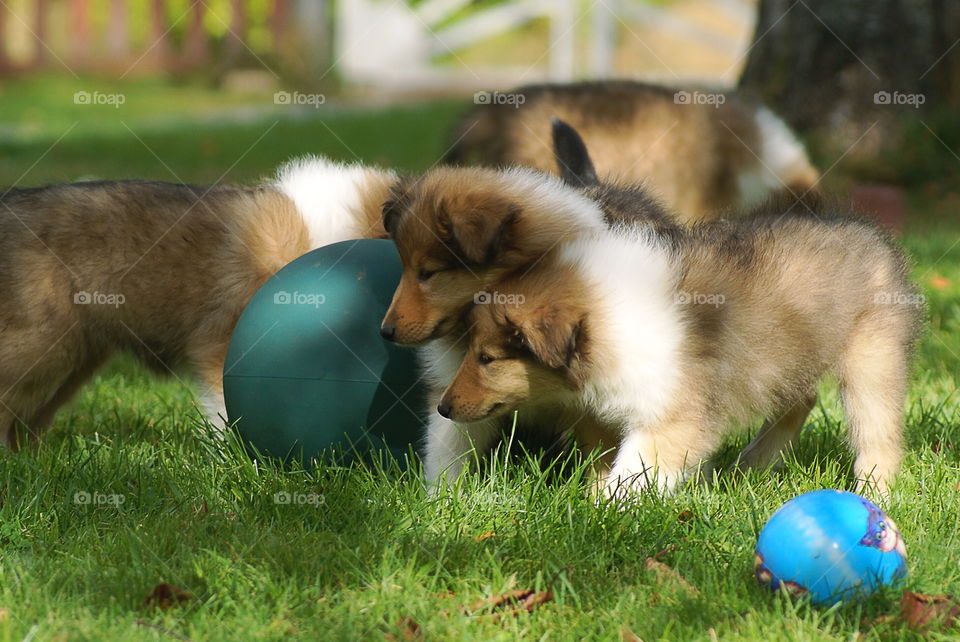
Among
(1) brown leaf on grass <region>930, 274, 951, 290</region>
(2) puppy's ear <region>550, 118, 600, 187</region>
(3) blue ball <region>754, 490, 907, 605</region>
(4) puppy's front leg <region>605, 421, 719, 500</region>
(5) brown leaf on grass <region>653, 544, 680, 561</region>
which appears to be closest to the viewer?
(3) blue ball <region>754, 490, 907, 605</region>

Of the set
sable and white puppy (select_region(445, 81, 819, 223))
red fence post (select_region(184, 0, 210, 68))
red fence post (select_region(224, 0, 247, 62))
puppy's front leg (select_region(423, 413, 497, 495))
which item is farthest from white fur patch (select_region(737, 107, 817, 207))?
red fence post (select_region(184, 0, 210, 68))

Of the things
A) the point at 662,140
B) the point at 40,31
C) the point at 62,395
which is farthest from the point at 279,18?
the point at 62,395

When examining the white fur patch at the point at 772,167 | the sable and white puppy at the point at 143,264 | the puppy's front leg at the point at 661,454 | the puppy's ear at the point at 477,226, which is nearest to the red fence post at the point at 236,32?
the white fur patch at the point at 772,167

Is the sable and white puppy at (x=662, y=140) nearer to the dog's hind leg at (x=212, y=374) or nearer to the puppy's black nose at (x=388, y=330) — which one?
the dog's hind leg at (x=212, y=374)

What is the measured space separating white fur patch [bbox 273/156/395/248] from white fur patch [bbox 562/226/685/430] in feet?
4.18

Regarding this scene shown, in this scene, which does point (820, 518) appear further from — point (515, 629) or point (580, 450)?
point (580, 450)

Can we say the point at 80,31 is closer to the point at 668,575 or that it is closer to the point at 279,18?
the point at 279,18

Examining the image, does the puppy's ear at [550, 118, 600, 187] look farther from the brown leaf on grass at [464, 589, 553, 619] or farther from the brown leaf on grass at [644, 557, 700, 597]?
the brown leaf on grass at [464, 589, 553, 619]

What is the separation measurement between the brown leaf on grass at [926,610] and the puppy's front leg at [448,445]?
130 centimetres

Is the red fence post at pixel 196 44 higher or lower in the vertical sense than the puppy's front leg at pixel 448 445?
higher

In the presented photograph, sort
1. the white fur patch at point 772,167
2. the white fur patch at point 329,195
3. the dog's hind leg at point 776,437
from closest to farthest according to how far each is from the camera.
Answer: the dog's hind leg at point 776,437, the white fur patch at point 329,195, the white fur patch at point 772,167

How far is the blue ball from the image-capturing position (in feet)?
9.08

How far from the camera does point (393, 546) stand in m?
3.06

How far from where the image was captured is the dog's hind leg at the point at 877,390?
12.1 feet
